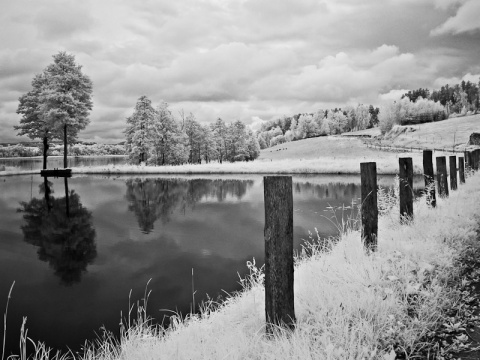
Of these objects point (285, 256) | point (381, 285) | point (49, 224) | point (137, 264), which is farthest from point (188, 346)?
point (49, 224)

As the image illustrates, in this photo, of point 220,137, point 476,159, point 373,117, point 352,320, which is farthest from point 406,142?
point 373,117

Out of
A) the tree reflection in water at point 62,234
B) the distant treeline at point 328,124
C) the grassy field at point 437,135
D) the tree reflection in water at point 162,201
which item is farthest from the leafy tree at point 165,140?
the distant treeline at point 328,124

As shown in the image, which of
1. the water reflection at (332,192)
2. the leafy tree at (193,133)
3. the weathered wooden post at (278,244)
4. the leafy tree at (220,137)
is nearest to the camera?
the weathered wooden post at (278,244)

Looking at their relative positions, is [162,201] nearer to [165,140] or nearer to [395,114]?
[165,140]

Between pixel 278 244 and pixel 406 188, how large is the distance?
4187 millimetres

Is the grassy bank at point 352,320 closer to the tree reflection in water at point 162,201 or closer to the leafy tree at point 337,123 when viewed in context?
the tree reflection in water at point 162,201

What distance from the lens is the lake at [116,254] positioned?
4930mm

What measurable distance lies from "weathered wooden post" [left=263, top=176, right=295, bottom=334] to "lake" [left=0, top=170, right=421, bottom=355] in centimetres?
263

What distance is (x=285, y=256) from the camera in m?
2.60

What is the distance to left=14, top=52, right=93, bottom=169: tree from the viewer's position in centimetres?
3309

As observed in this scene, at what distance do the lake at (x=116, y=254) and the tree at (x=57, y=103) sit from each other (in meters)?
21.2

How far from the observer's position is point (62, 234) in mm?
9383

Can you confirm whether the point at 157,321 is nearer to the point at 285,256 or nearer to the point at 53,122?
the point at 285,256

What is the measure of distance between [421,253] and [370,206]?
3.01ft
